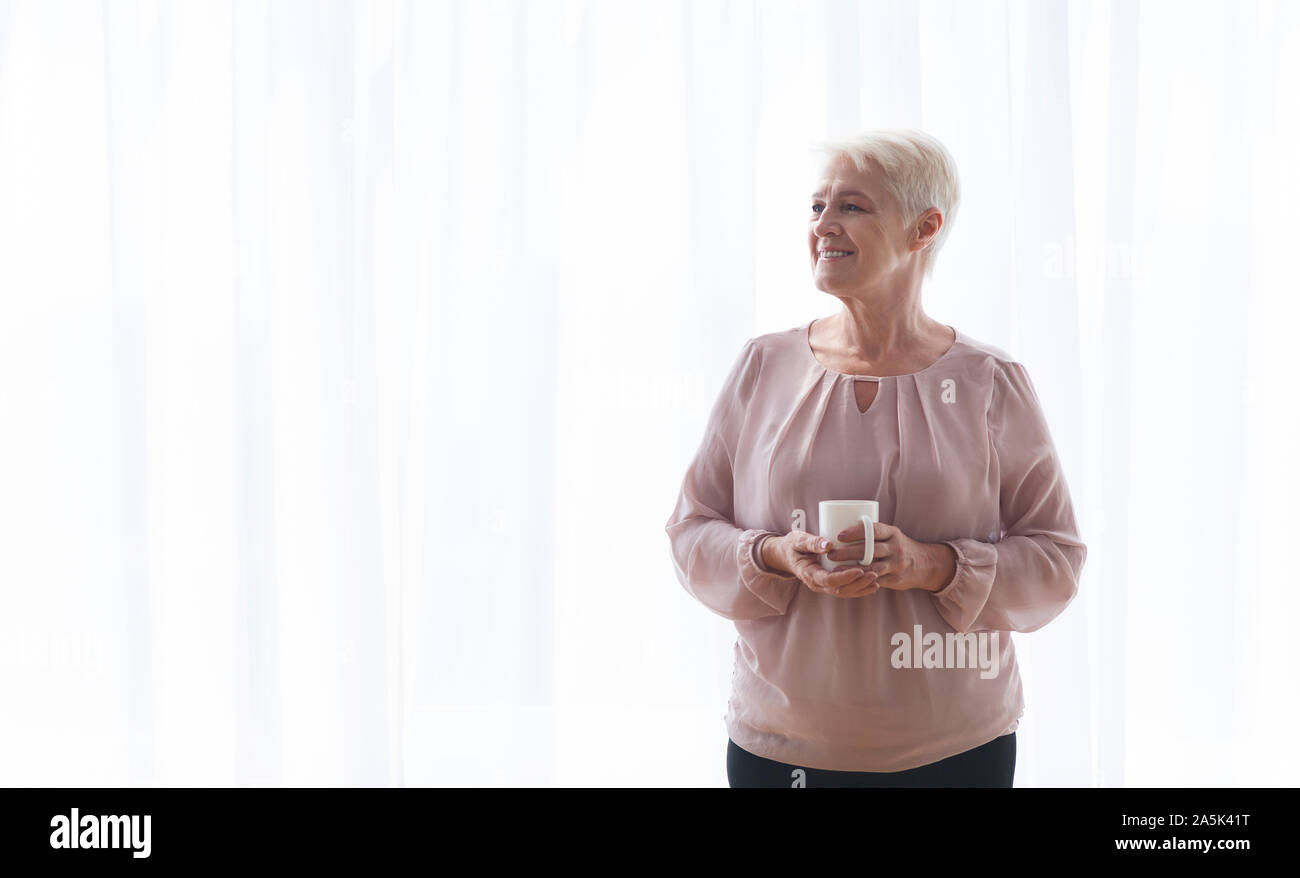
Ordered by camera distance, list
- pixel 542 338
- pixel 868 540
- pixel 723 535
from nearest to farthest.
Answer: pixel 868 540 < pixel 723 535 < pixel 542 338

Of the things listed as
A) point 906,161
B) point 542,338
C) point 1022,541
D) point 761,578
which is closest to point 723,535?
point 761,578

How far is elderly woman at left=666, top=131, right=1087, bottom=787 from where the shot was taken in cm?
101

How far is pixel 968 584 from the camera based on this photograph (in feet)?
3.24

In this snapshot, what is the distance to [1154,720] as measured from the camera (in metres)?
1.56

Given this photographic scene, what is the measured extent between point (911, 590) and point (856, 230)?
393 mm

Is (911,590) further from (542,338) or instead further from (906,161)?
(542,338)

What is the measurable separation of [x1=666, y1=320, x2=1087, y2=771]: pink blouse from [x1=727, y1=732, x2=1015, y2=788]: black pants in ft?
0.03

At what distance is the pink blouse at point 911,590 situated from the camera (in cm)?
101

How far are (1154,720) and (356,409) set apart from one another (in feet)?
4.61

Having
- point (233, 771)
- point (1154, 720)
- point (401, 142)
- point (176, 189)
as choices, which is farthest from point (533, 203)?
point (1154, 720)

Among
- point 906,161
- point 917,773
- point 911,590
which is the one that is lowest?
point 917,773

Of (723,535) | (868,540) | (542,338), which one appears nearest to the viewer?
(868,540)

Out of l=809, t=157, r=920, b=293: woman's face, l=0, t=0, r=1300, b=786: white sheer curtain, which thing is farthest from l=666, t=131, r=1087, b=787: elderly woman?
l=0, t=0, r=1300, b=786: white sheer curtain
